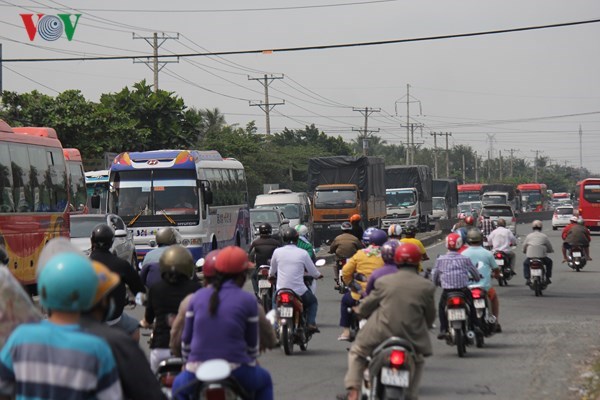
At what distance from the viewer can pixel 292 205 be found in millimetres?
43062

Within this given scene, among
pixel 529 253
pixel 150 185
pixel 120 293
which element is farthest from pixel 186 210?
pixel 120 293

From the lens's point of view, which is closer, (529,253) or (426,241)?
(529,253)

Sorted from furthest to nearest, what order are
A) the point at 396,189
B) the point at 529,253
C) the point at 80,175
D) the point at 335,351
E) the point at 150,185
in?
the point at 396,189 < the point at 80,175 < the point at 150,185 < the point at 529,253 < the point at 335,351

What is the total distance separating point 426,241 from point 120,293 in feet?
130

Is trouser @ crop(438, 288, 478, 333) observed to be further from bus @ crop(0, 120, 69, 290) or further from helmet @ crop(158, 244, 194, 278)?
bus @ crop(0, 120, 69, 290)

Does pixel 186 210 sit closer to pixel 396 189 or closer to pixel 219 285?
pixel 219 285

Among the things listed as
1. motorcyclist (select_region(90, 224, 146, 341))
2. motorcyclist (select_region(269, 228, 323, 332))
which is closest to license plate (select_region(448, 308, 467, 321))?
Result: motorcyclist (select_region(269, 228, 323, 332))

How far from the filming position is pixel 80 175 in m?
35.2

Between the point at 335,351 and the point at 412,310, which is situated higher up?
the point at 412,310

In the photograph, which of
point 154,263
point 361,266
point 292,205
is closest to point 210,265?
point 154,263

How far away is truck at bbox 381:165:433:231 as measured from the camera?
55656 millimetres

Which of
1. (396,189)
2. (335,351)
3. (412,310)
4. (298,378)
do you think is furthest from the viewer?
(396,189)

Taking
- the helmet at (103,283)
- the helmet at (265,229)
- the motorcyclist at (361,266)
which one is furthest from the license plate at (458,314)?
the helmet at (103,283)

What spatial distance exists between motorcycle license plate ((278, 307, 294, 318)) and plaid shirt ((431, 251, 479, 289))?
1.72 m
